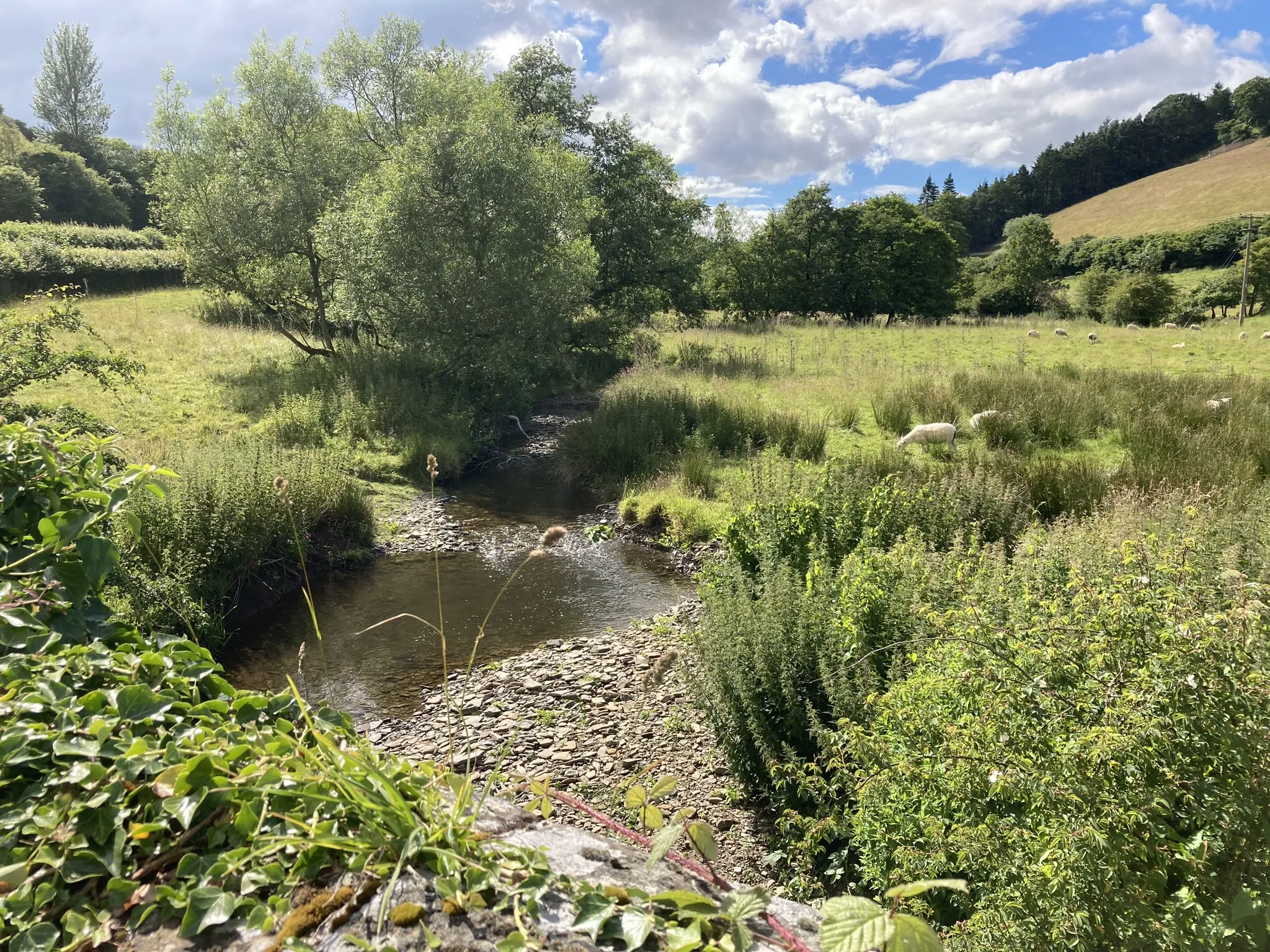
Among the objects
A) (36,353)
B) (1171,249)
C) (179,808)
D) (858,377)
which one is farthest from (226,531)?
(1171,249)

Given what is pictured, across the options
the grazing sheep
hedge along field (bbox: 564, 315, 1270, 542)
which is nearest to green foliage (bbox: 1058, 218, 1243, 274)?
hedge along field (bbox: 564, 315, 1270, 542)

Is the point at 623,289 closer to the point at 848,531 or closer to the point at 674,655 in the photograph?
the point at 848,531

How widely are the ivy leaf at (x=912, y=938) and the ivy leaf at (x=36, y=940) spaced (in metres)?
1.38

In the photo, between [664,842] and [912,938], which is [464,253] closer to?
[664,842]

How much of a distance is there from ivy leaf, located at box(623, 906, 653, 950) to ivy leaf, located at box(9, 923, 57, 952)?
95 centimetres

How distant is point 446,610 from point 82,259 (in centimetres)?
3041

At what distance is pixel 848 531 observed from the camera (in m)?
6.80

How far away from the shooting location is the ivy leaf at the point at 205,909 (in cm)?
113

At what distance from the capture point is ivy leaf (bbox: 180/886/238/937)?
3.70 ft

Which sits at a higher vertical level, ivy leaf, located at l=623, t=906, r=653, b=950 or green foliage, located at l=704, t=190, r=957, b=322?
green foliage, located at l=704, t=190, r=957, b=322

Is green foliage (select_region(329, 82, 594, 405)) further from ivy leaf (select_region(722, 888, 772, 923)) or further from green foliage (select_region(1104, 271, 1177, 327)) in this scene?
green foliage (select_region(1104, 271, 1177, 327))

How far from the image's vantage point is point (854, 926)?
1.16 metres

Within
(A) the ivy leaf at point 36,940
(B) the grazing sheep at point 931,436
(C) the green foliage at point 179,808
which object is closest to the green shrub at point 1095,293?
(B) the grazing sheep at point 931,436

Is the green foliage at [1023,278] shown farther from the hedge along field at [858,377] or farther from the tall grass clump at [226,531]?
the tall grass clump at [226,531]
